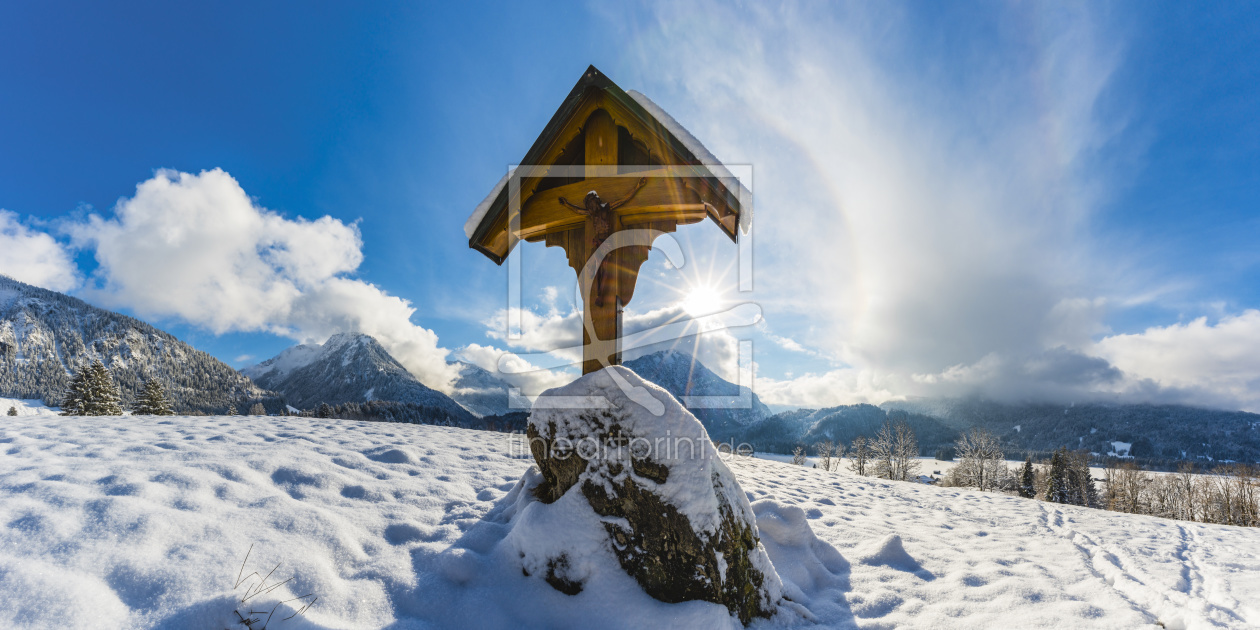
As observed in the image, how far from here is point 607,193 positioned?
404 cm

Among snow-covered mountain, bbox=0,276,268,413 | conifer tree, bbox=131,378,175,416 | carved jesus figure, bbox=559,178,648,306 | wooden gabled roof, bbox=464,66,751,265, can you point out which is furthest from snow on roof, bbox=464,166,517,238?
snow-covered mountain, bbox=0,276,268,413

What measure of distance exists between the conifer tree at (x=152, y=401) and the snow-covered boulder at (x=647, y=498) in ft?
111

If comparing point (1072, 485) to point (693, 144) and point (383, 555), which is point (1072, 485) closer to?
point (693, 144)

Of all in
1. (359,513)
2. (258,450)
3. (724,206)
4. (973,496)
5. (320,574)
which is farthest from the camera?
(973,496)

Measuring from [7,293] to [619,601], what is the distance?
35398 centimetres

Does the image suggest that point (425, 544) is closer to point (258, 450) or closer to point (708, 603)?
point (708, 603)

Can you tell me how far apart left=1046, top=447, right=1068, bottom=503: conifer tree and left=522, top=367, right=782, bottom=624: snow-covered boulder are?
138ft

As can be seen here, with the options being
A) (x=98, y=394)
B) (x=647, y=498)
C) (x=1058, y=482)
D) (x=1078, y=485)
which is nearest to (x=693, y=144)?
(x=647, y=498)

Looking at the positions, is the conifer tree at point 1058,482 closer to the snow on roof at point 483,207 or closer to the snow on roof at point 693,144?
the snow on roof at point 693,144

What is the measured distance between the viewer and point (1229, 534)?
9305 mm

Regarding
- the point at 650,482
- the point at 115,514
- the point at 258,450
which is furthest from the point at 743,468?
the point at 115,514

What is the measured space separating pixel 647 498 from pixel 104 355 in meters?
296

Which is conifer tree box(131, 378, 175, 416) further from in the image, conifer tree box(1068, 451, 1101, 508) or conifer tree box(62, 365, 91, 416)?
conifer tree box(1068, 451, 1101, 508)

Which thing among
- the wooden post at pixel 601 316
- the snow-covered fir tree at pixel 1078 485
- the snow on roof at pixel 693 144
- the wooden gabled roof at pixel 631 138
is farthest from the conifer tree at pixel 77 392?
the snow-covered fir tree at pixel 1078 485
